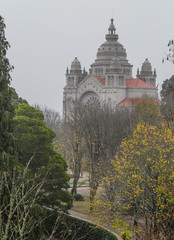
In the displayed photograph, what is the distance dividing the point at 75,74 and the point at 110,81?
12979 millimetres

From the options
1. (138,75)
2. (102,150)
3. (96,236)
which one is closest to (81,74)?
(138,75)

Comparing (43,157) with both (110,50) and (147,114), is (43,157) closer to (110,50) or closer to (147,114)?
(147,114)

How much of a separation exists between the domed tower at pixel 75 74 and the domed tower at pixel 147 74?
14.4 metres

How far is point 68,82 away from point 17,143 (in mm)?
111135

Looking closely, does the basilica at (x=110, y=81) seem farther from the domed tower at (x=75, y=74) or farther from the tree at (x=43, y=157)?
the tree at (x=43, y=157)

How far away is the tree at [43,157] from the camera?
30936mm

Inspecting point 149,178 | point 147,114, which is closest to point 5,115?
point 149,178

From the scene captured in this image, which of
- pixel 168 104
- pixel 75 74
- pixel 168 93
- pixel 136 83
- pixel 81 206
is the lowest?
pixel 81 206

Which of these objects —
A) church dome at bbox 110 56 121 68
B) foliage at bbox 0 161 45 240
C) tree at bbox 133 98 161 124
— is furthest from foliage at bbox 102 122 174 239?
church dome at bbox 110 56 121 68

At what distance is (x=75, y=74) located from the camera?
13575cm

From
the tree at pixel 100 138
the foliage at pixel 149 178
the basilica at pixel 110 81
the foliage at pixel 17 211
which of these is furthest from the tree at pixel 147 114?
the basilica at pixel 110 81

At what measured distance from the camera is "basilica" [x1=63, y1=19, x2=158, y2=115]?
407 feet

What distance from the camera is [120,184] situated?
1085 inches

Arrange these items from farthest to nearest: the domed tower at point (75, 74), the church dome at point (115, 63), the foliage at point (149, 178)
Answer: the domed tower at point (75, 74) < the church dome at point (115, 63) < the foliage at point (149, 178)
